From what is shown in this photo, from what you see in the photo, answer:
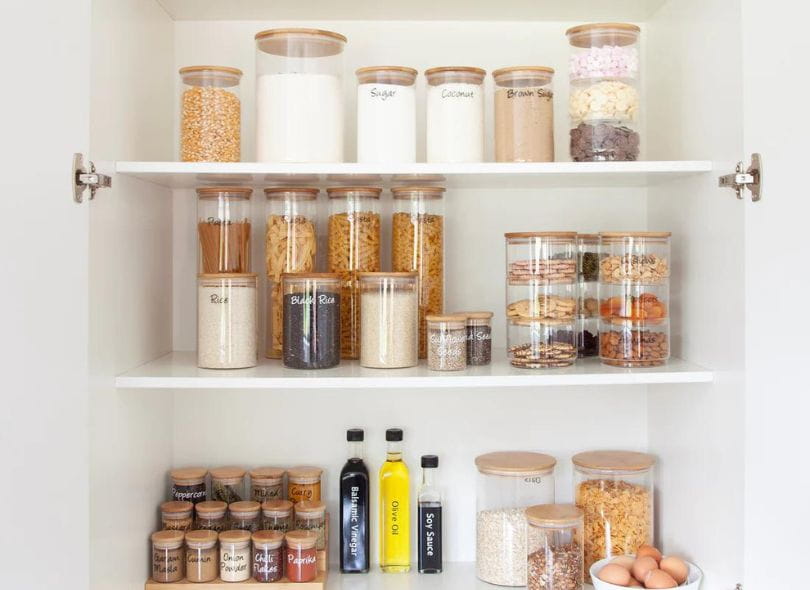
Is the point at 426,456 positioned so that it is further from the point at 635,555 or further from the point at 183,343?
the point at 183,343

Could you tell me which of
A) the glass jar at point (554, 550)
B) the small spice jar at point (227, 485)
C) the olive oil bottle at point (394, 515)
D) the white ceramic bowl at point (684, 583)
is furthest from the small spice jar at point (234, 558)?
the white ceramic bowl at point (684, 583)

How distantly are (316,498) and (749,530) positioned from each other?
799mm

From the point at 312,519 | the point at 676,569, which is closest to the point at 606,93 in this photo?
the point at 676,569

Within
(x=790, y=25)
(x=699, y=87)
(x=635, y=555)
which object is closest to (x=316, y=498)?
(x=635, y=555)

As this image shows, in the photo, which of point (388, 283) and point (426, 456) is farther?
point (426, 456)

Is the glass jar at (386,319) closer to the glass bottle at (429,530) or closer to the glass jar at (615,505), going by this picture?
the glass bottle at (429,530)

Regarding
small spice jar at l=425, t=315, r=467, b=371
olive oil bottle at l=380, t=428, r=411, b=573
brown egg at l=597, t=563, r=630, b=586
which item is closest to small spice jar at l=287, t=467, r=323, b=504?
olive oil bottle at l=380, t=428, r=411, b=573

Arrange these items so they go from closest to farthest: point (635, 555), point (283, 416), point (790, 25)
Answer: point (790, 25) → point (635, 555) → point (283, 416)

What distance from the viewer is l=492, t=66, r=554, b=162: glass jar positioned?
5.32 feet

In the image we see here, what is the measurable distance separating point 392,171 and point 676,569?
2.75ft

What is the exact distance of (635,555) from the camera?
1.72 meters

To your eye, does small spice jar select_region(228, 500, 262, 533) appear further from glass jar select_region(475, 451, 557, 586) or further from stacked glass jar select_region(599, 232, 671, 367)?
stacked glass jar select_region(599, 232, 671, 367)

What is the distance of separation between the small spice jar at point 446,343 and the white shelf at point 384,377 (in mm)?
23

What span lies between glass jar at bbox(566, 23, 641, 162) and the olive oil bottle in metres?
0.68
